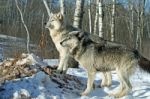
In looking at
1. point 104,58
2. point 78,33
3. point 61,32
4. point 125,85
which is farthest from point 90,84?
point 61,32

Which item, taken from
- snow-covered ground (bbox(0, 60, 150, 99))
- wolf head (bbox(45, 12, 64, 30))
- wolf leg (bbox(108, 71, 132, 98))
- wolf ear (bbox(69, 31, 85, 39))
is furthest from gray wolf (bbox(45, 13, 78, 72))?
wolf leg (bbox(108, 71, 132, 98))

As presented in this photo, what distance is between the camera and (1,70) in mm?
8031

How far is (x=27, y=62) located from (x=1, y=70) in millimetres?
603

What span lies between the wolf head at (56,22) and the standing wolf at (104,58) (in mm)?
308

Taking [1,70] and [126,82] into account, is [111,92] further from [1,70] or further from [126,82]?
[1,70]

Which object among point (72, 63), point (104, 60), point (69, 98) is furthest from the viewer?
point (72, 63)

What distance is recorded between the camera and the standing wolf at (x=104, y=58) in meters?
7.32

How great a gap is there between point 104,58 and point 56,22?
1.28 m

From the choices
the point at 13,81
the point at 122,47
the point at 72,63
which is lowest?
the point at 72,63

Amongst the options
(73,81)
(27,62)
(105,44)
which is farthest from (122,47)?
(27,62)

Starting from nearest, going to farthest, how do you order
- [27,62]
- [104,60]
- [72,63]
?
[104,60] < [27,62] < [72,63]

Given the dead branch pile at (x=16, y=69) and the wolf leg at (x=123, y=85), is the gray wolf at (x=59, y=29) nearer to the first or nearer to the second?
the dead branch pile at (x=16, y=69)

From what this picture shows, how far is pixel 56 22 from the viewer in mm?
7742

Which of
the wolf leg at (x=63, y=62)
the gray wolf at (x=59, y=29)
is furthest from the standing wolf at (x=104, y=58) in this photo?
the wolf leg at (x=63, y=62)
